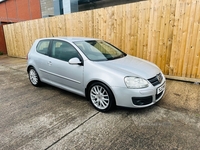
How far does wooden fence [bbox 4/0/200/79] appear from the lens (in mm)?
4070

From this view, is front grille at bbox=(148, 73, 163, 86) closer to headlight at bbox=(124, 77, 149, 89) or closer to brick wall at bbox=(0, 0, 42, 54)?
headlight at bbox=(124, 77, 149, 89)

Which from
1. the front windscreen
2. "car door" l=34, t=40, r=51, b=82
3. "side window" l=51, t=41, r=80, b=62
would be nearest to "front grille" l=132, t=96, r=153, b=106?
the front windscreen

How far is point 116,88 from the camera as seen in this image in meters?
2.59

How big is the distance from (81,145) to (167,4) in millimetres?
4230

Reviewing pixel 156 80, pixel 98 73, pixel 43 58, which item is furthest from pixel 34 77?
pixel 156 80

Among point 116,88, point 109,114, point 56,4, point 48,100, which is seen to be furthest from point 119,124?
point 56,4

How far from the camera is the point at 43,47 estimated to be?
3.92 m

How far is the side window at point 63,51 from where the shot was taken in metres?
3.23

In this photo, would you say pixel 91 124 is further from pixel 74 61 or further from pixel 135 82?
pixel 74 61

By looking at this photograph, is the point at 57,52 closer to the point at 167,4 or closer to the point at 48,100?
the point at 48,100

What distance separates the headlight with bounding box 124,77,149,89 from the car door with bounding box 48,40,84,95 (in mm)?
973

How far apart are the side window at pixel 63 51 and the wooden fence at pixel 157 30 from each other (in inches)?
93.5

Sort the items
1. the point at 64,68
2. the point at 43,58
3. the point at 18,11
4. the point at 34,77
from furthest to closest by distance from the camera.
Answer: the point at 18,11 → the point at 34,77 → the point at 43,58 → the point at 64,68

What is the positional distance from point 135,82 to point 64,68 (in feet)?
5.20
